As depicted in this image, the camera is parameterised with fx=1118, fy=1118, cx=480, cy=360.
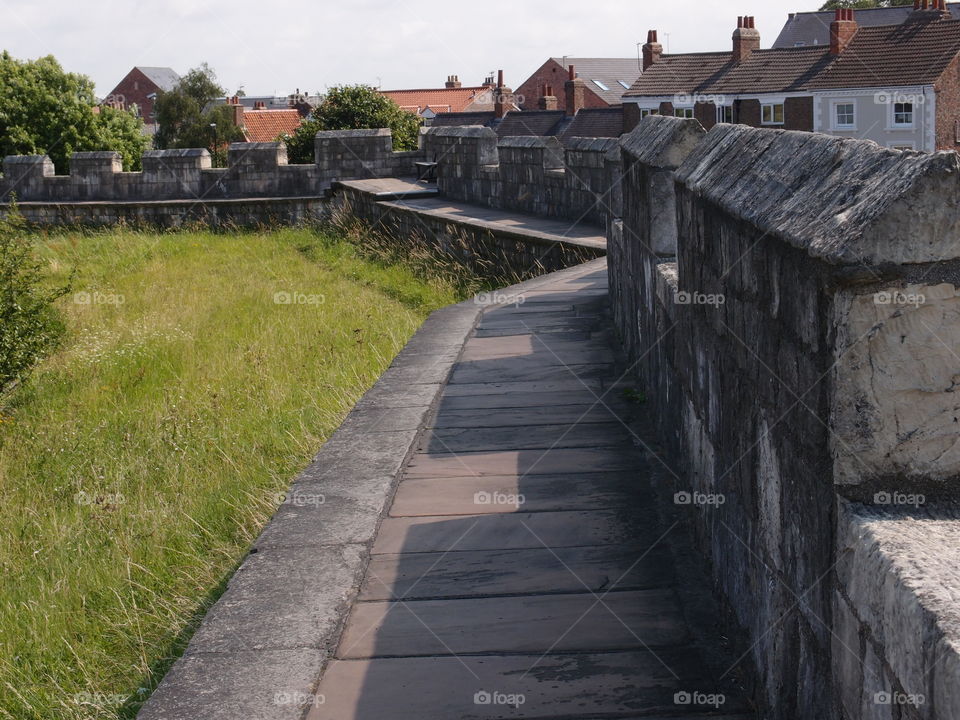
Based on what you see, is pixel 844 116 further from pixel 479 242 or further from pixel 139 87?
pixel 139 87

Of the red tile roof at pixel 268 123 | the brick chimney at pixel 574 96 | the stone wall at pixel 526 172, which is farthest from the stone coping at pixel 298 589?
the red tile roof at pixel 268 123

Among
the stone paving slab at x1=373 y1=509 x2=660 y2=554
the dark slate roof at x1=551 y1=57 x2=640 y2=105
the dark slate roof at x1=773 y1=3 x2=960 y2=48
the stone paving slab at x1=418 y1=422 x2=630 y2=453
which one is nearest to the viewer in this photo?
the stone paving slab at x1=373 y1=509 x2=660 y2=554

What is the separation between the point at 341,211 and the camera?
61.5 ft

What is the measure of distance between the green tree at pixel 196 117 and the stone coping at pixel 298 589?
44602 mm

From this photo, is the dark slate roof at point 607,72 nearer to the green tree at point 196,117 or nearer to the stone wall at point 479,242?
the green tree at point 196,117

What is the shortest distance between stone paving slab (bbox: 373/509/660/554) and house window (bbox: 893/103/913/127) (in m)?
38.2

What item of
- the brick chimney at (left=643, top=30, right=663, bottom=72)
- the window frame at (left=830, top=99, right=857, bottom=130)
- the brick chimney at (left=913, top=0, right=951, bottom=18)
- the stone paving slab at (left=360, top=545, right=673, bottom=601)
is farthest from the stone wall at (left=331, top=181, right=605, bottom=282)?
the brick chimney at (left=643, top=30, right=663, bottom=72)

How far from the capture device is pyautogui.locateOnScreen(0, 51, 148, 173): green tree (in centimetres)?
2567

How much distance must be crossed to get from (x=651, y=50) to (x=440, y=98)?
2190 centimetres

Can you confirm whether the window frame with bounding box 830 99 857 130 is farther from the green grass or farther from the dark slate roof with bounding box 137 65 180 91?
the dark slate roof with bounding box 137 65 180 91

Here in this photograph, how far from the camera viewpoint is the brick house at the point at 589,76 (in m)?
62.3

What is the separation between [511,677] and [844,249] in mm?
1527

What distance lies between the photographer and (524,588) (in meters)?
3.38

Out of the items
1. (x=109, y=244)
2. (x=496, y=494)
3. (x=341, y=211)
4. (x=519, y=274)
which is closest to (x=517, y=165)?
(x=519, y=274)
